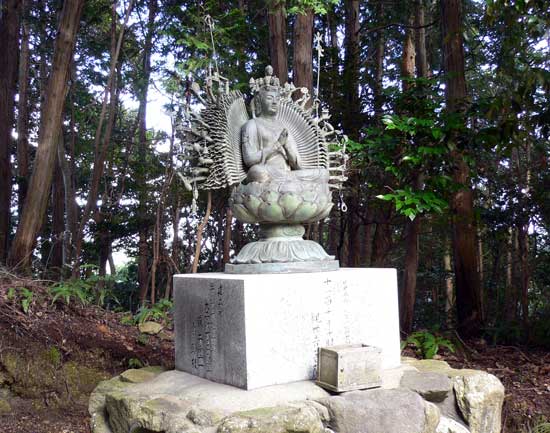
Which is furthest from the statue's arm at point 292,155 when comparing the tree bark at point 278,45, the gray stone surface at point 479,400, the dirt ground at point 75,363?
the dirt ground at point 75,363

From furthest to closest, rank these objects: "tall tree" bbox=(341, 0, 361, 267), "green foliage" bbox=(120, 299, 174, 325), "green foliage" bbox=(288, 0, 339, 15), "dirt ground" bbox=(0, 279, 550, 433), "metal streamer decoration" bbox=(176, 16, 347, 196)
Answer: "tall tree" bbox=(341, 0, 361, 267) → "green foliage" bbox=(120, 299, 174, 325) → "green foliage" bbox=(288, 0, 339, 15) → "dirt ground" bbox=(0, 279, 550, 433) → "metal streamer decoration" bbox=(176, 16, 347, 196)

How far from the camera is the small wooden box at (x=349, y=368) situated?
3.17 metres

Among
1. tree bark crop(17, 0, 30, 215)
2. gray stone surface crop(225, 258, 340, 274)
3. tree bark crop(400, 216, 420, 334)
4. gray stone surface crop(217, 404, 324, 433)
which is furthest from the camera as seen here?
tree bark crop(17, 0, 30, 215)

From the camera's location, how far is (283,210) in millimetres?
3695

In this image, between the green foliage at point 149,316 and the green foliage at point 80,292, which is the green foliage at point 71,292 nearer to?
the green foliage at point 80,292

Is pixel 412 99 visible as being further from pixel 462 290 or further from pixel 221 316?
pixel 221 316

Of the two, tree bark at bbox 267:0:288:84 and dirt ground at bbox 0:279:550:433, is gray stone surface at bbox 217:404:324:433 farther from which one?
tree bark at bbox 267:0:288:84

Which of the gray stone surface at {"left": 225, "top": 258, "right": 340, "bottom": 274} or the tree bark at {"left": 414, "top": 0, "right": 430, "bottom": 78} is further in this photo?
the tree bark at {"left": 414, "top": 0, "right": 430, "bottom": 78}

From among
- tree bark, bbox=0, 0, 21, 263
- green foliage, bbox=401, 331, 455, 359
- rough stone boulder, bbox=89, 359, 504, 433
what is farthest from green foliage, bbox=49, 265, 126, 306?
green foliage, bbox=401, 331, 455, 359

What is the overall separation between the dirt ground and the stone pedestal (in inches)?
68.2

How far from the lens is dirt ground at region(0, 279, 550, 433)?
15.4ft

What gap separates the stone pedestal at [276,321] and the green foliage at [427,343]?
1.74 metres

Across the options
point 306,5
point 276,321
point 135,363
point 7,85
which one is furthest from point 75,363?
point 7,85

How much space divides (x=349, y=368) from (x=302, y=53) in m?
4.35
